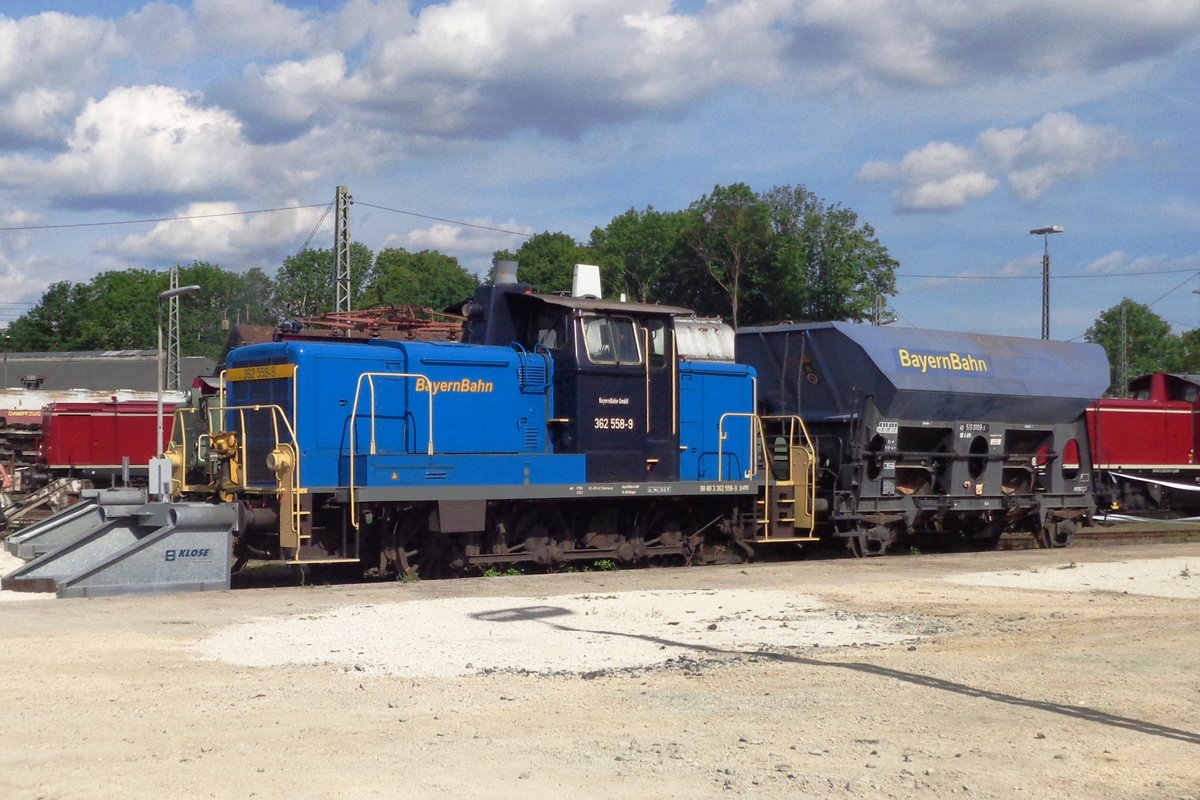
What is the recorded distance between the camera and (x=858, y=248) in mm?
60531

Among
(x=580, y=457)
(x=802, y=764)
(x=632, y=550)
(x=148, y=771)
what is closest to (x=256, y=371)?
(x=580, y=457)

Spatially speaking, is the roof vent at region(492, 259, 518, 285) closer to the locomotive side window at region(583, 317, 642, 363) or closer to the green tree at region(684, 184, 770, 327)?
the locomotive side window at region(583, 317, 642, 363)

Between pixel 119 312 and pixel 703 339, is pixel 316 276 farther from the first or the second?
pixel 703 339

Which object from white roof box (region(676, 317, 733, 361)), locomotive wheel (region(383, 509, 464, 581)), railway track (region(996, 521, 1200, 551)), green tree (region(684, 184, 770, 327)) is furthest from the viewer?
green tree (region(684, 184, 770, 327))

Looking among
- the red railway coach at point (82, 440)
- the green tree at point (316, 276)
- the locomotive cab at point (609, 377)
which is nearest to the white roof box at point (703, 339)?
the locomotive cab at point (609, 377)

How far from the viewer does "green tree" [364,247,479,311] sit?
9475 centimetres

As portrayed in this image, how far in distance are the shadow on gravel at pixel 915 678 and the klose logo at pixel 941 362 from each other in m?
9.23

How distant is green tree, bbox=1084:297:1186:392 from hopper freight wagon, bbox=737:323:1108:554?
8596 cm

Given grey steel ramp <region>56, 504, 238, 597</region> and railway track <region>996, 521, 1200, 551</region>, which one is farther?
railway track <region>996, 521, 1200, 551</region>

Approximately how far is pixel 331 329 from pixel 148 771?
594 inches

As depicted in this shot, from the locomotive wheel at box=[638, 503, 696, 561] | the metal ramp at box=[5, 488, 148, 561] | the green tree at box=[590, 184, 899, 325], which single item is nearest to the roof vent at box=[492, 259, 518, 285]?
the locomotive wheel at box=[638, 503, 696, 561]

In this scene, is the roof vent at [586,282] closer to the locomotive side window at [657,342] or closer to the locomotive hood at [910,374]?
the locomotive side window at [657,342]

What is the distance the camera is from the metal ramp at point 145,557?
40.4 feet

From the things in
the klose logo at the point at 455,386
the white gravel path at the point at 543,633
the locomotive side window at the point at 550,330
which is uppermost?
the locomotive side window at the point at 550,330
